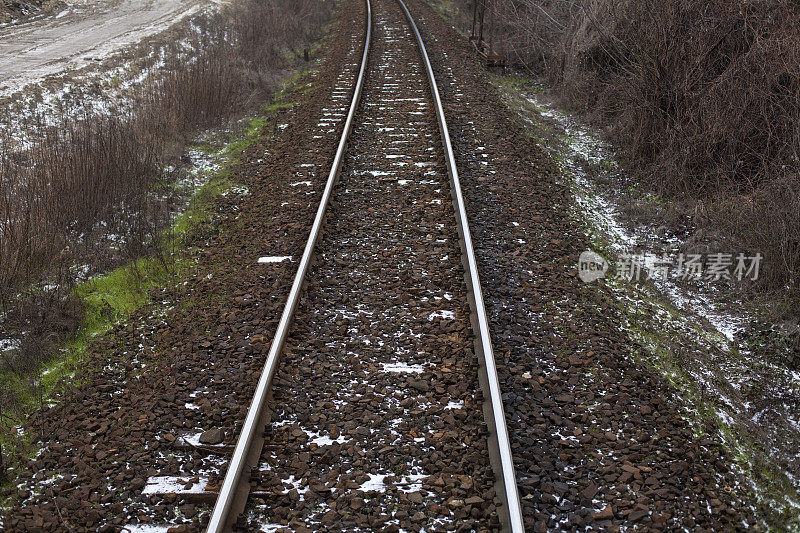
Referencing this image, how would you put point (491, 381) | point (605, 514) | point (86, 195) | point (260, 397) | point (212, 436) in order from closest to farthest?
point (605, 514), point (212, 436), point (260, 397), point (491, 381), point (86, 195)

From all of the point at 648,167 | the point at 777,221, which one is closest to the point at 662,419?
the point at 777,221

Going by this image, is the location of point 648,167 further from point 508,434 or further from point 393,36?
point 393,36

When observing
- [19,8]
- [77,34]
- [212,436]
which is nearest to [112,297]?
[212,436]

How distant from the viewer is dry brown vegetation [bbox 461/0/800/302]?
642 cm

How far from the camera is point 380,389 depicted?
4.49m

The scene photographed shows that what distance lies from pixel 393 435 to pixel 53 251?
454 cm

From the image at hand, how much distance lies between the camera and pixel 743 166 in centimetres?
747

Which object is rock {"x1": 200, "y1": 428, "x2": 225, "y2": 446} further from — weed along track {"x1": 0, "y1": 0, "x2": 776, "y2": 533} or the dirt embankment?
the dirt embankment

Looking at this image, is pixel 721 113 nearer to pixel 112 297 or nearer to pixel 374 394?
pixel 374 394

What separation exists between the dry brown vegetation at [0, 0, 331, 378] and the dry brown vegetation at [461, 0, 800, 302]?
632 cm

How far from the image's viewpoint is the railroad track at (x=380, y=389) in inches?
140

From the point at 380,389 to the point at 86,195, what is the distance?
4.93 meters

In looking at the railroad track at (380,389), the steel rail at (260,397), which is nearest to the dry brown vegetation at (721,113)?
the railroad track at (380,389)

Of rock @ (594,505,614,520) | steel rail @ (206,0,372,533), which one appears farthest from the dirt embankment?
rock @ (594,505,614,520)
